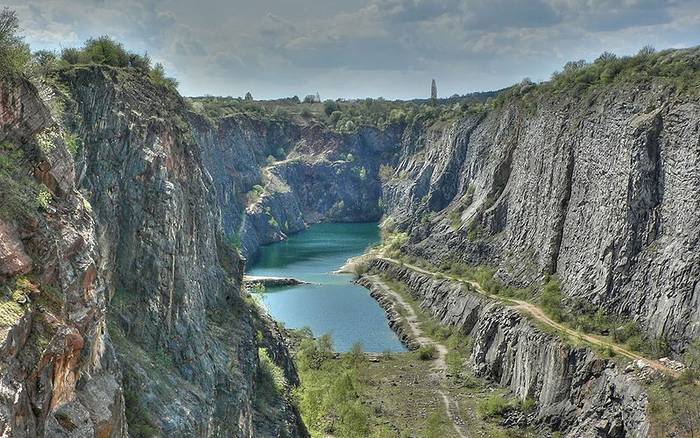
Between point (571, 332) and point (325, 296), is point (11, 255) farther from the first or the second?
point (325, 296)

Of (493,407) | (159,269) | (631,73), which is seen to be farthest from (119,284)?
(631,73)

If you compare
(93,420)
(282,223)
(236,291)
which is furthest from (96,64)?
(282,223)

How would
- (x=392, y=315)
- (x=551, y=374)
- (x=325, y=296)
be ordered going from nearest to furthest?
(x=551, y=374), (x=392, y=315), (x=325, y=296)

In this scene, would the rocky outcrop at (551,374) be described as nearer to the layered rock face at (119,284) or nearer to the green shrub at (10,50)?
the layered rock face at (119,284)

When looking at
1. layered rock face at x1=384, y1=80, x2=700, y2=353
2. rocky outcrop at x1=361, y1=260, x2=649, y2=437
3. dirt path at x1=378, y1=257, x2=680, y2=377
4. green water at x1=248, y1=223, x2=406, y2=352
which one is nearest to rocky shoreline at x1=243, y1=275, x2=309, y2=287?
green water at x1=248, y1=223, x2=406, y2=352

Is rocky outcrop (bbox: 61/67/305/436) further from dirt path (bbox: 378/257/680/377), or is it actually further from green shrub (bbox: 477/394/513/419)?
dirt path (bbox: 378/257/680/377)

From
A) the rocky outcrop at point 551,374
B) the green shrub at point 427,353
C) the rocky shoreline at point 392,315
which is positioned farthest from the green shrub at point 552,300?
the rocky shoreline at point 392,315
